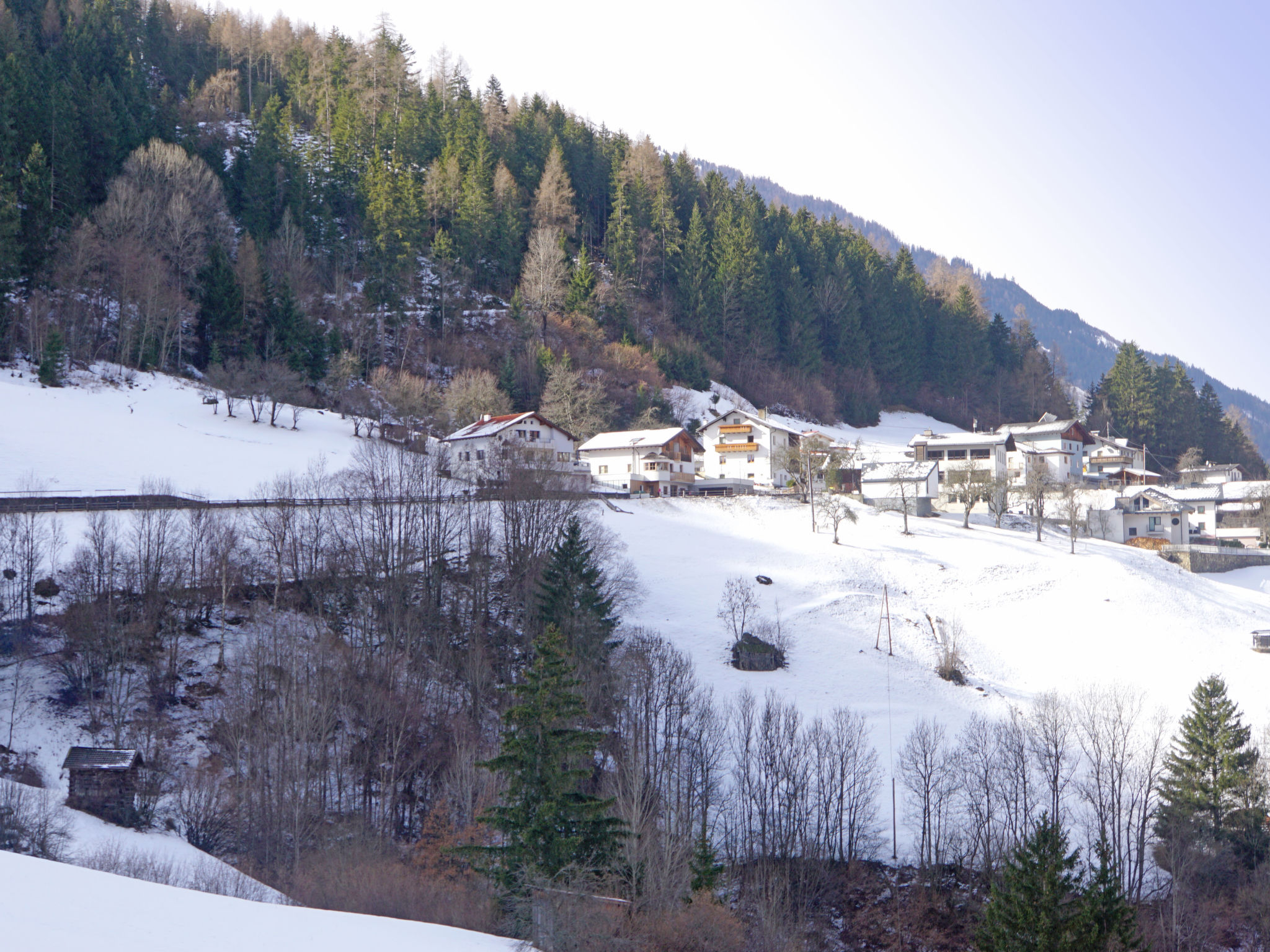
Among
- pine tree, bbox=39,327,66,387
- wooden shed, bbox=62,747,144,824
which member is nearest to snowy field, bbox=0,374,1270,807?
pine tree, bbox=39,327,66,387

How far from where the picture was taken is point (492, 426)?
5994cm

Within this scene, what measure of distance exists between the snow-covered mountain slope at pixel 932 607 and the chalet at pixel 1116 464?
98.9 feet

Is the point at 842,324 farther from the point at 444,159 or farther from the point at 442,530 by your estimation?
the point at 442,530

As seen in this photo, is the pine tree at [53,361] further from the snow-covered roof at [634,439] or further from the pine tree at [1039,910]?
the pine tree at [1039,910]

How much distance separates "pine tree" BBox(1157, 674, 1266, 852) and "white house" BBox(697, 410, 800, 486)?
36.6 metres

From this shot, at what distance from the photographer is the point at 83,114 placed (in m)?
71.5

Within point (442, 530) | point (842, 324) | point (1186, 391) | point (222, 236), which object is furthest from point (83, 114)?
point (1186, 391)

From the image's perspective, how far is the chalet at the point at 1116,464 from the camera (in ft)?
273

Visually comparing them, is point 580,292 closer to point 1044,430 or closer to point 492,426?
point 492,426

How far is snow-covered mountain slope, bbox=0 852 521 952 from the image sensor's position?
1005 centimetres

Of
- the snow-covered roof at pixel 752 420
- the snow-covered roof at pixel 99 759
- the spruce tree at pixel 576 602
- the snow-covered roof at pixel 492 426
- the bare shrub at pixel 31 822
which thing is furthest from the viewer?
the snow-covered roof at pixel 752 420

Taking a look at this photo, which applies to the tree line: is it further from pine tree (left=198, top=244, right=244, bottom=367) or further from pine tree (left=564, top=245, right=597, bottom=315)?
pine tree (left=198, top=244, right=244, bottom=367)

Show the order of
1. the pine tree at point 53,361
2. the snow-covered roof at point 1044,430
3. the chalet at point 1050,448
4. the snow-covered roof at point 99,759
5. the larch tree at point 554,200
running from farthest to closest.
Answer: the larch tree at point 554,200
the snow-covered roof at point 1044,430
the chalet at point 1050,448
the pine tree at point 53,361
the snow-covered roof at point 99,759

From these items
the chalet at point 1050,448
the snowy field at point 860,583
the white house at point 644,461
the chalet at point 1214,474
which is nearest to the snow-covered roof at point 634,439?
the white house at point 644,461
